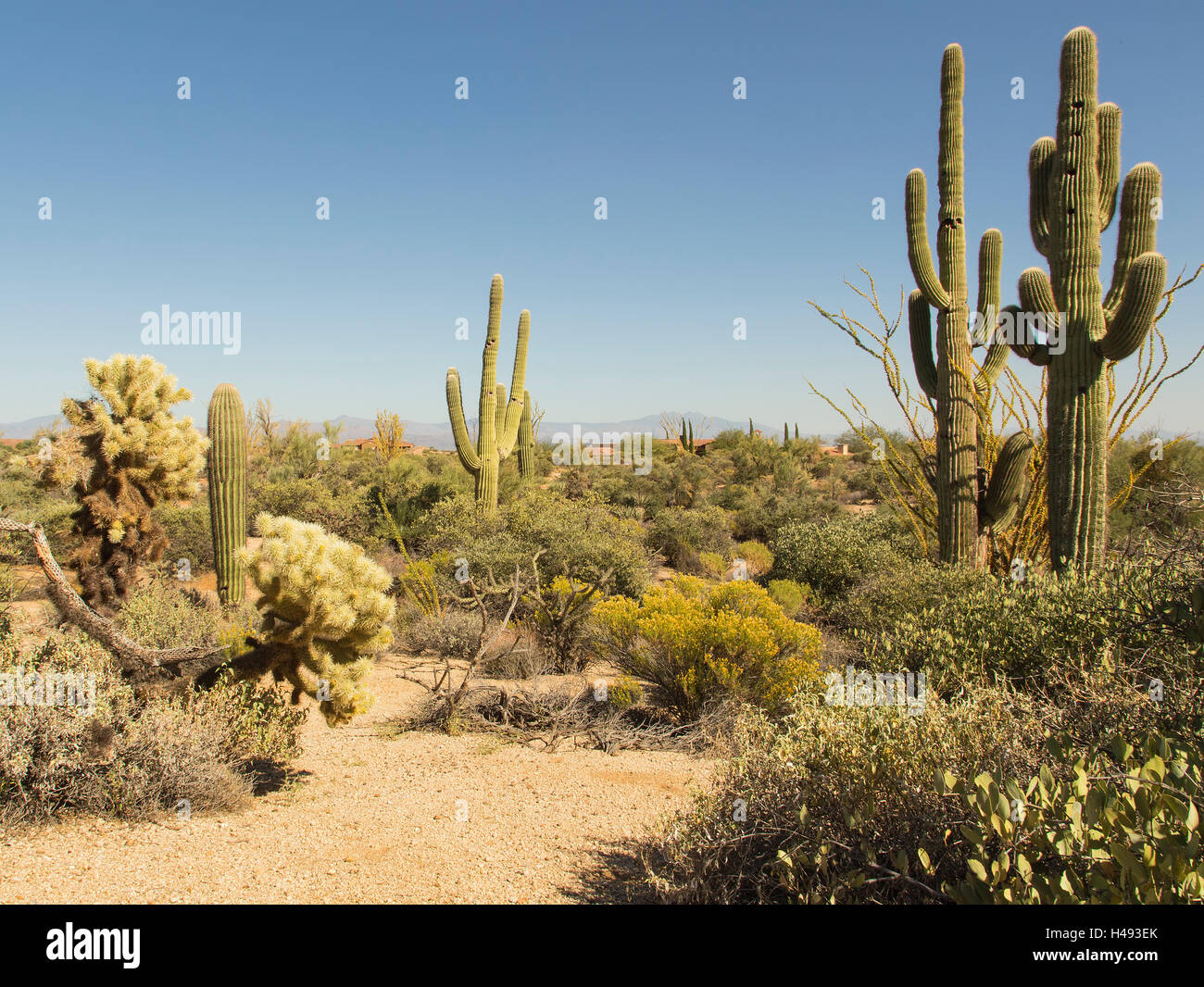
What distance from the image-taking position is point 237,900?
334cm

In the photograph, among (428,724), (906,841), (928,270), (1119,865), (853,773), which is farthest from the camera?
(928,270)

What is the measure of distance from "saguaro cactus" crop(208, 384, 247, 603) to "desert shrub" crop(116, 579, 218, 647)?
2.01 metres

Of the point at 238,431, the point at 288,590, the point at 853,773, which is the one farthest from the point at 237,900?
the point at 238,431

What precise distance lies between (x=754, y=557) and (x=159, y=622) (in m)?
11.4

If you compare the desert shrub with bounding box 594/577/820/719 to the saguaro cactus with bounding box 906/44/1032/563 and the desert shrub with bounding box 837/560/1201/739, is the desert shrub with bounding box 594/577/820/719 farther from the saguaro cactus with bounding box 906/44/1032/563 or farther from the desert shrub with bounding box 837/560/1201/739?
the saguaro cactus with bounding box 906/44/1032/563

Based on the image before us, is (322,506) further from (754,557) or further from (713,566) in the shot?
(754,557)

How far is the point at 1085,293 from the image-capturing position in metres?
7.43

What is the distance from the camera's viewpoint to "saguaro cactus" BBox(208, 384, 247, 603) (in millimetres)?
10125

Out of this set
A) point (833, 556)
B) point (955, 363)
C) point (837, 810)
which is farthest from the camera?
point (833, 556)

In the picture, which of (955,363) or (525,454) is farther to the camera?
(525,454)

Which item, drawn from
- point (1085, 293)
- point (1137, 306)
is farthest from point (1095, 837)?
point (1085, 293)

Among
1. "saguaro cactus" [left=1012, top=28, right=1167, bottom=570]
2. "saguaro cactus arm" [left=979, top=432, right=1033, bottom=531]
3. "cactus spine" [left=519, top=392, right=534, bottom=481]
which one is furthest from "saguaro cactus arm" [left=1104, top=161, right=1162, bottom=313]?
"cactus spine" [left=519, top=392, right=534, bottom=481]
